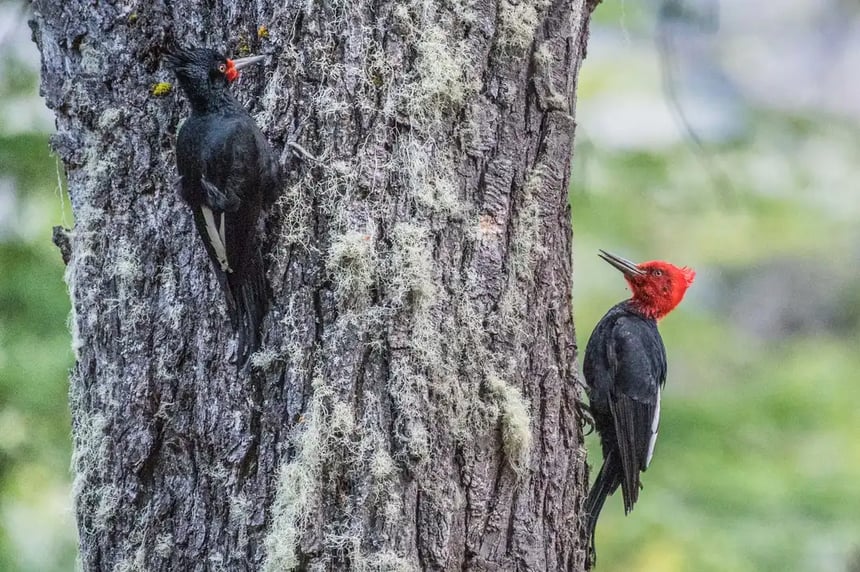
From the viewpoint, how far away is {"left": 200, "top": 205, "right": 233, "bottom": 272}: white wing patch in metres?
2.04


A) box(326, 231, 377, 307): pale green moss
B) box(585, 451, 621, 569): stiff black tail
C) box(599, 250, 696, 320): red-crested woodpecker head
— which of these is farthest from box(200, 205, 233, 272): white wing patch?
box(599, 250, 696, 320): red-crested woodpecker head

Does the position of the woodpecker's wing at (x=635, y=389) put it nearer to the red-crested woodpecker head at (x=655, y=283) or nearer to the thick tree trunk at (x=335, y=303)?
the red-crested woodpecker head at (x=655, y=283)

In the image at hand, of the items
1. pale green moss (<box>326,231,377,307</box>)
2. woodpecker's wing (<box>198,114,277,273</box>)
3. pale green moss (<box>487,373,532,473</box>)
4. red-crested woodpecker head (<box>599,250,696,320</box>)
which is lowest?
pale green moss (<box>487,373,532,473</box>)

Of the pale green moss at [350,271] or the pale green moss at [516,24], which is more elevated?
the pale green moss at [516,24]

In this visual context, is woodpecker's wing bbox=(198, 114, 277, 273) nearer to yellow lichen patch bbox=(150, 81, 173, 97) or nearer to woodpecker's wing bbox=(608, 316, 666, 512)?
yellow lichen patch bbox=(150, 81, 173, 97)

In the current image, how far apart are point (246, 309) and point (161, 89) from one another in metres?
0.63

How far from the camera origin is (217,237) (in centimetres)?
205

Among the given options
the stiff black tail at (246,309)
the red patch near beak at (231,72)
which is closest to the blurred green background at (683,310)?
the stiff black tail at (246,309)

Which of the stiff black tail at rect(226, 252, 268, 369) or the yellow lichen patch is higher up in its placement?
the yellow lichen patch

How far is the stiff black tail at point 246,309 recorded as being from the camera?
2.05 metres

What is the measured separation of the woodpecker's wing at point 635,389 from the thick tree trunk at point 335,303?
81 cm

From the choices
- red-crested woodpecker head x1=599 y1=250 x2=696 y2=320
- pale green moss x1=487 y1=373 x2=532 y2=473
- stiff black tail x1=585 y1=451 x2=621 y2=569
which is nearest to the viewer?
pale green moss x1=487 y1=373 x2=532 y2=473

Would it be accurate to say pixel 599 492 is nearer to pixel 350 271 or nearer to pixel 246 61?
pixel 350 271

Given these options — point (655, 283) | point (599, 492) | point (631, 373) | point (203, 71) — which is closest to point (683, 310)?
point (655, 283)
